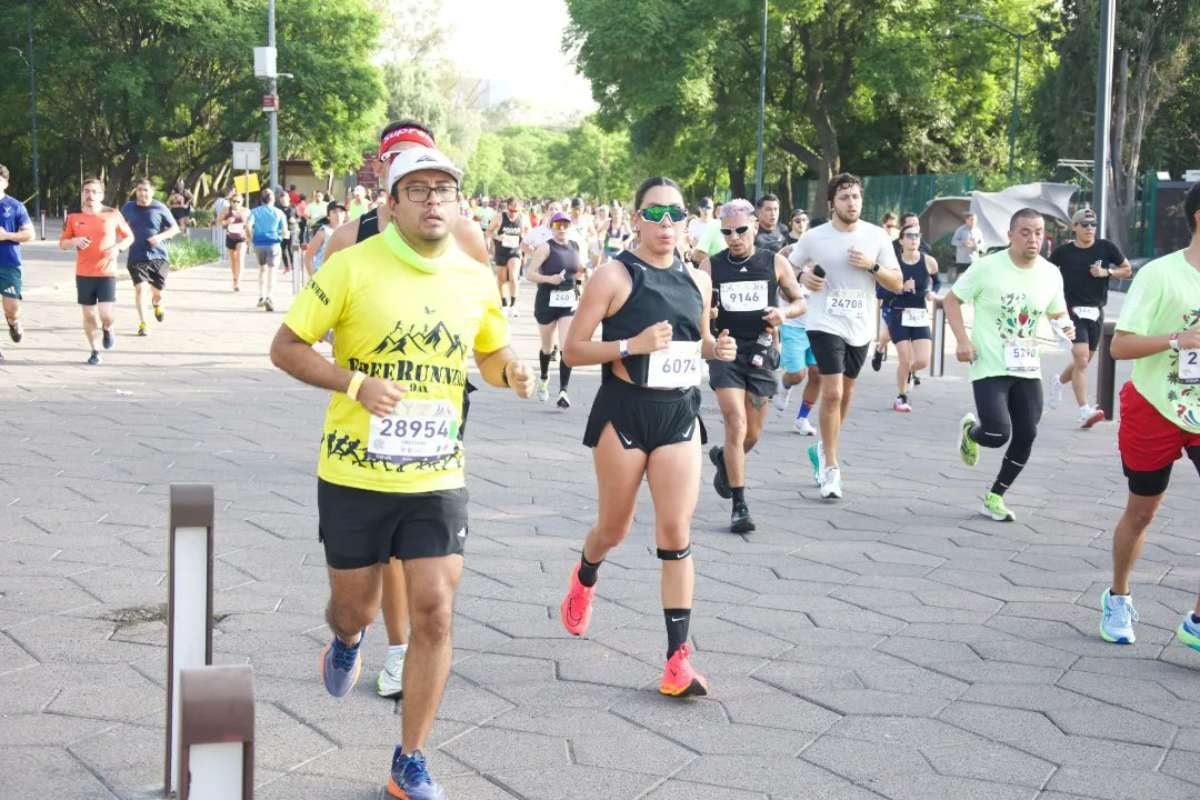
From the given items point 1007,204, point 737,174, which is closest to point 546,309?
point 1007,204

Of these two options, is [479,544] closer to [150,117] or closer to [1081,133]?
[1081,133]

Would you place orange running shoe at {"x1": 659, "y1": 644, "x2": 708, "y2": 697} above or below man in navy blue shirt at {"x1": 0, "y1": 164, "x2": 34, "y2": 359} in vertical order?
below

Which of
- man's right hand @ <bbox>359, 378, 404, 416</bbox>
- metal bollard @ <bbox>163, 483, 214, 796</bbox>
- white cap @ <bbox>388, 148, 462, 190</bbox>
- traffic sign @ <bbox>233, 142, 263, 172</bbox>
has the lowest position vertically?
metal bollard @ <bbox>163, 483, 214, 796</bbox>

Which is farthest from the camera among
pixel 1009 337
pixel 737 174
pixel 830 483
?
pixel 737 174

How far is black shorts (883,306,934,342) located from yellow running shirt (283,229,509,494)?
10276 millimetres

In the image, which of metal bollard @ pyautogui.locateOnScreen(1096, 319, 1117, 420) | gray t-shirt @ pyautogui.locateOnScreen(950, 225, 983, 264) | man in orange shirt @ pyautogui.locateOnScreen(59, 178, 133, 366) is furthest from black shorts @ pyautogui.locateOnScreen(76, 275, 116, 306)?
gray t-shirt @ pyautogui.locateOnScreen(950, 225, 983, 264)

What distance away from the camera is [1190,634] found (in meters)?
5.77

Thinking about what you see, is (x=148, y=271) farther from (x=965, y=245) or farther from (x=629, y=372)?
(x=629, y=372)

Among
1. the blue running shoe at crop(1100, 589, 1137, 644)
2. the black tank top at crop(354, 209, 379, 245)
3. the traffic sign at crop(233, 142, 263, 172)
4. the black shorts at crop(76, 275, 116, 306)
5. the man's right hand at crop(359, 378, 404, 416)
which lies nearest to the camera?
the man's right hand at crop(359, 378, 404, 416)

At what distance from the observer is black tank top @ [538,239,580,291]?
13.5 meters

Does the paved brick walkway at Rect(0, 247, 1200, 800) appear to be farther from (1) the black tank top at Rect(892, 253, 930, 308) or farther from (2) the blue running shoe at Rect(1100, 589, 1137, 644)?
(1) the black tank top at Rect(892, 253, 930, 308)

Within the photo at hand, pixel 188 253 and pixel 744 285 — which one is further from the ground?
pixel 188 253

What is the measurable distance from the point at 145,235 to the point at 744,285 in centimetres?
1055

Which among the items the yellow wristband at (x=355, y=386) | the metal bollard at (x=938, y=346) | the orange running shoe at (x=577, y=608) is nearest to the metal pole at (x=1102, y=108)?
the metal bollard at (x=938, y=346)
